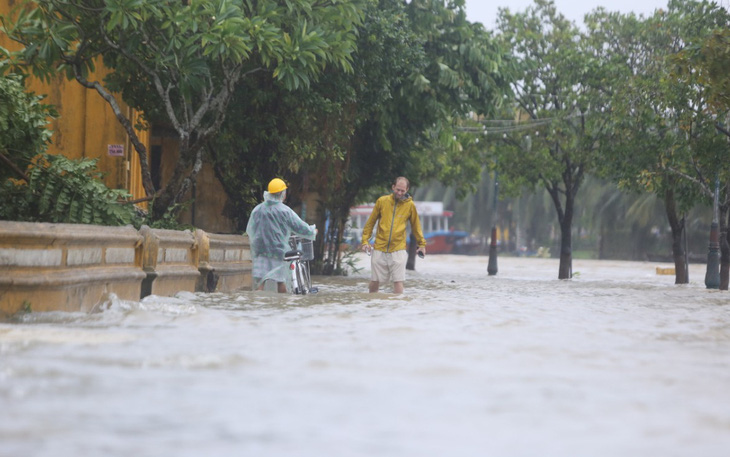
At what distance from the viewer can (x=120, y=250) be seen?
10.8m

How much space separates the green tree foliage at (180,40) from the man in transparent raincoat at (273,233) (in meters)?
2.20

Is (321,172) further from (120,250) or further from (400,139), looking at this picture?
(120,250)

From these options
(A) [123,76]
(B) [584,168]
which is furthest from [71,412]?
(B) [584,168]

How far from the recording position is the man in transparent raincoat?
1279 centimetres

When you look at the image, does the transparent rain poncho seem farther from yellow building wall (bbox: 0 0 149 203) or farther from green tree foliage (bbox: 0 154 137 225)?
yellow building wall (bbox: 0 0 149 203)

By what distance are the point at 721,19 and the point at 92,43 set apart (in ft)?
50.8

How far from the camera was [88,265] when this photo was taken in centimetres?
992

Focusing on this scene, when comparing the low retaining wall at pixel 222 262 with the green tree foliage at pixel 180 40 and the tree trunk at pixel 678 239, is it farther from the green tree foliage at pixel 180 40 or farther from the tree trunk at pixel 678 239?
the tree trunk at pixel 678 239

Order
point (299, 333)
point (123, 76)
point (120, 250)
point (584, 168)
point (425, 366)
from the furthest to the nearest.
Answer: point (584, 168)
point (123, 76)
point (120, 250)
point (299, 333)
point (425, 366)

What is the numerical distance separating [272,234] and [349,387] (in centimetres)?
707

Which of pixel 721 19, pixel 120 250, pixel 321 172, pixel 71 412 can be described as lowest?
pixel 71 412

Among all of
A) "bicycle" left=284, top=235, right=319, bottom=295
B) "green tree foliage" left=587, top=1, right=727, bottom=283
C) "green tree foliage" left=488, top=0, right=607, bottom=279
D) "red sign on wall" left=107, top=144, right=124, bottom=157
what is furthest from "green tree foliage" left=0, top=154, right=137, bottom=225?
"green tree foliage" left=488, top=0, right=607, bottom=279

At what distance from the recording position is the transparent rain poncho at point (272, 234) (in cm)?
1279

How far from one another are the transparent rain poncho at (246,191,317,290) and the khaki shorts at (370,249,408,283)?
130cm
